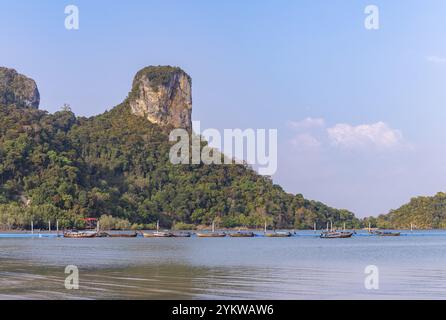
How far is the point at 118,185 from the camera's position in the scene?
A: 175 meters

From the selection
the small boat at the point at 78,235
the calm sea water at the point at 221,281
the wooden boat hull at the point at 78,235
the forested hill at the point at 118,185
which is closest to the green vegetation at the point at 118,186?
the forested hill at the point at 118,185

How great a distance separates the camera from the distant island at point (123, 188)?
461 ft

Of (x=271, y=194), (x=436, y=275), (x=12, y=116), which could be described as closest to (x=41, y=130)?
(x=12, y=116)

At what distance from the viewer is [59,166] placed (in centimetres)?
14825

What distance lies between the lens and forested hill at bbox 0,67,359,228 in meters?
140

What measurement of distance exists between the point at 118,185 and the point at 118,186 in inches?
26.3

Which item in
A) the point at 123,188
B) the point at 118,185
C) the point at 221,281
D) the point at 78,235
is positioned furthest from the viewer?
the point at 118,185

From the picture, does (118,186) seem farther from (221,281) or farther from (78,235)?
(221,281)

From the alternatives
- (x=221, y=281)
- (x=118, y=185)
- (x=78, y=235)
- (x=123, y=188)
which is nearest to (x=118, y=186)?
(x=118, y=185)

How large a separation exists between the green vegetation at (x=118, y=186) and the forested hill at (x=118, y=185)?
0.21m

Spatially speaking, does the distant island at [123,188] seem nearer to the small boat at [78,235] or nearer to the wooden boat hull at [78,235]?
the small boat at [78,235]

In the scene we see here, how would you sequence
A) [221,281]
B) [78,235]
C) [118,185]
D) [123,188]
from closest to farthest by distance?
[221,281]
[78,235]
[123,188]
[118,185]

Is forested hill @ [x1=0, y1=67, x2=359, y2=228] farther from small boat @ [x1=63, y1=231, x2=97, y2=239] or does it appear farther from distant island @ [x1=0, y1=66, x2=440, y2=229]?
small boat @ [x1=63, y1=231, x2=97, y2=239]

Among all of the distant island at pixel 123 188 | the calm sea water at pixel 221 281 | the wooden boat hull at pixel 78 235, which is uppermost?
the distant island at pixel 123 188
